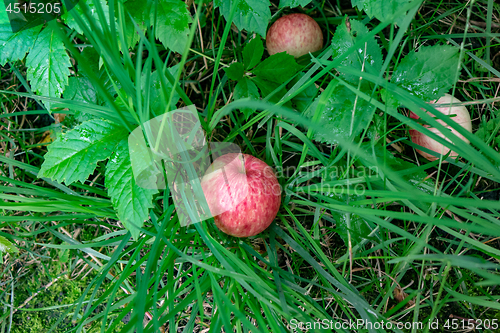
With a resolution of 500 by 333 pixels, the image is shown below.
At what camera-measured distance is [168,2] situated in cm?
109

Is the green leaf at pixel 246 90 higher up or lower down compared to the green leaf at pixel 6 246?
higher up

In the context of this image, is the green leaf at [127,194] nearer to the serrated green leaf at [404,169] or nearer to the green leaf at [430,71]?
the serrated green leaf at [404,169]

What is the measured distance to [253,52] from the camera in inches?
47.4

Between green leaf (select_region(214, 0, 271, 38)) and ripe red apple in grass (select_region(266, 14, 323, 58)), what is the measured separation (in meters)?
0.19

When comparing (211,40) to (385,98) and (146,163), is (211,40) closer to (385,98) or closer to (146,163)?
(146,163)

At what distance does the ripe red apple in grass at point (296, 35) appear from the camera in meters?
1.33

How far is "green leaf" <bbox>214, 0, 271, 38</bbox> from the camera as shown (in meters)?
1.16

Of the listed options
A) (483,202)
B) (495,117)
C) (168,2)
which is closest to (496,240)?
(495,117)

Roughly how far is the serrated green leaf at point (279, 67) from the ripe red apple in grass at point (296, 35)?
0.50ft

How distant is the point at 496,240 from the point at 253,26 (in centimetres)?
152

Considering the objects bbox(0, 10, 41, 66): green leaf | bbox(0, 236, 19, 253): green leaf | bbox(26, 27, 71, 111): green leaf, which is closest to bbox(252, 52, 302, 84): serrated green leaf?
bbox(26, 27, 71, 111): green leaf
